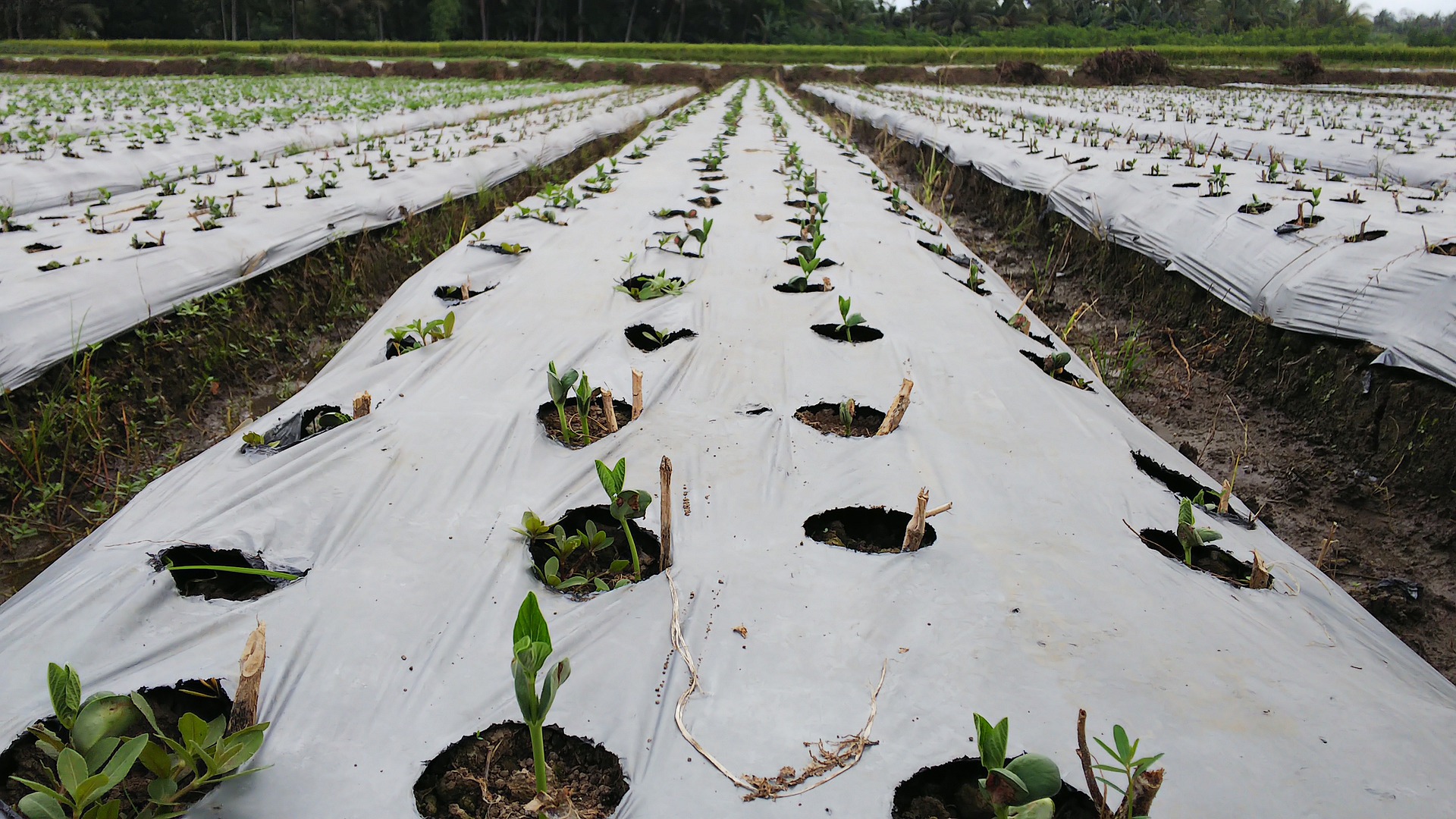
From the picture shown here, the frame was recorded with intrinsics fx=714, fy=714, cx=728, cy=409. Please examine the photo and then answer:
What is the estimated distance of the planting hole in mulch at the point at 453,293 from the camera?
11.1 feet

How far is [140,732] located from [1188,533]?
2.17m

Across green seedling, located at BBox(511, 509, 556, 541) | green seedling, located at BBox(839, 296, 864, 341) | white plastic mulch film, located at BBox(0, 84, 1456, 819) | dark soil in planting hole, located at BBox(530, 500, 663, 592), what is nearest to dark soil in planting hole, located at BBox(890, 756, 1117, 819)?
white plastic mulch film, located at BBox(0, 84, 1456, 819)

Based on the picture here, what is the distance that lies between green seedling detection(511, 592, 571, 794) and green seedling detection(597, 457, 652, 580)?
1.73 ft

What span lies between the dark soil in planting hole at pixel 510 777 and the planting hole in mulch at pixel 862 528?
2.49ft

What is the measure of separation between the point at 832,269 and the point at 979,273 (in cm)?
80

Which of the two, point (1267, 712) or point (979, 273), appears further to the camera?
point (979, 273)

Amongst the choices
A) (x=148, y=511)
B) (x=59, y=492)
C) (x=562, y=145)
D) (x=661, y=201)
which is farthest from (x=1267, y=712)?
(x=562, y=145)

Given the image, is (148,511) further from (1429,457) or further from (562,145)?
(562,145)

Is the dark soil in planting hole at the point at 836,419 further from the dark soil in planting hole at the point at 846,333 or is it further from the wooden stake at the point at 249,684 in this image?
the wooden stake at the point at 249,684

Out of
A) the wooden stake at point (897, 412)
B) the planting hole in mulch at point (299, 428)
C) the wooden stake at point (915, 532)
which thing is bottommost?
the planting hole in mulch at point (299, 428)

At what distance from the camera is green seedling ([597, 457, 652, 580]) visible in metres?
1.56

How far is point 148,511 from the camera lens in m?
1.72

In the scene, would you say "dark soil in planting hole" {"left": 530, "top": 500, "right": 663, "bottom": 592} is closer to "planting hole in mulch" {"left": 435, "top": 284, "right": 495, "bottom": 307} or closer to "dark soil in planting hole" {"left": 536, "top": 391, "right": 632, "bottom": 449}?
"dark soil in planting hole" {"left": 536, "top": 391, "right": 632, "bottom": 449}

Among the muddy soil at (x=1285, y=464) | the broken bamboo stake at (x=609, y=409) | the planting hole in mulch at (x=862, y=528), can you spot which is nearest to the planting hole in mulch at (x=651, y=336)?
the broken bamboo stake at (x=609, y=409)
